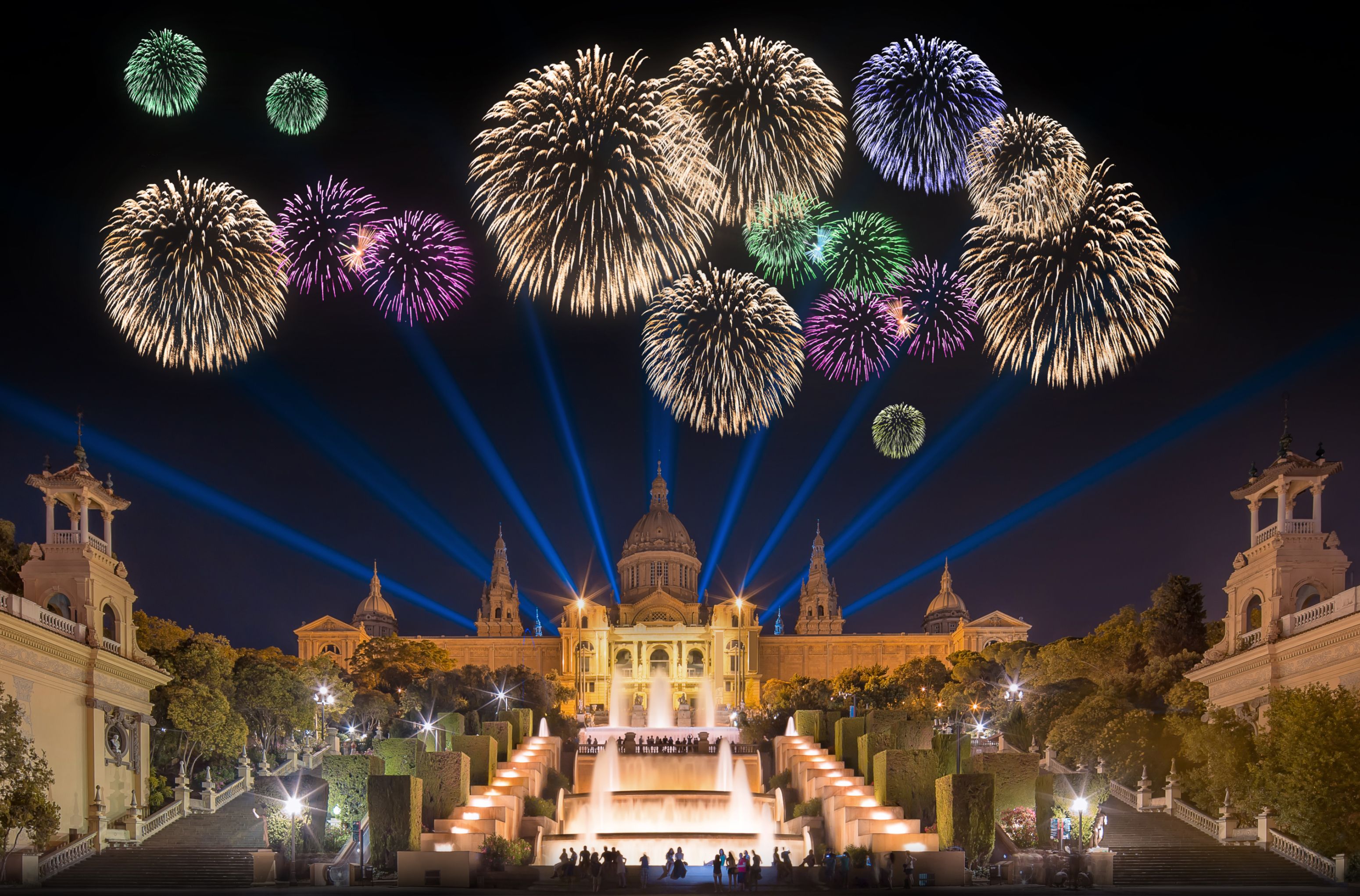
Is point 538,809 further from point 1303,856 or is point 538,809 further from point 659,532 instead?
point 659,532

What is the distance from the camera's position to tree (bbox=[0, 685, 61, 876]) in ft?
154

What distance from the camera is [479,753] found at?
64.1m

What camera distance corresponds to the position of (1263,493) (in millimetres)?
62062

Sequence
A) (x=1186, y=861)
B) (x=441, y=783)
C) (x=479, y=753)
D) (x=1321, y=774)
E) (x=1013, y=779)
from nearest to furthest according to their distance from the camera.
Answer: (x=1321, y=774), (x=1186, y=861), (x=1013, y=779), (x=441, y=783), (x=479, y=753)

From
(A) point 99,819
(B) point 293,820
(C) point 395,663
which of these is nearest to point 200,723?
(A) point 99,819

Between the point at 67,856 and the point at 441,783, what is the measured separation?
1291 cm

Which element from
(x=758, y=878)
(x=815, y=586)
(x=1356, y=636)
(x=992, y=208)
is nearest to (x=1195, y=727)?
(x=1356, y=636)

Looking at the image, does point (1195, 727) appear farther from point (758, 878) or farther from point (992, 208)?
point (992, 208)

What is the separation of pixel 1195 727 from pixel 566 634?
3859 inches

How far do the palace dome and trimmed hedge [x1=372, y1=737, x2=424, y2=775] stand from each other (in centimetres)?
10601

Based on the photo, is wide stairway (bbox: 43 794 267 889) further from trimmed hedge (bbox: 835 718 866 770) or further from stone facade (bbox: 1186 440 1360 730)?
stone facade (bbox: 1186 440 1360 730)

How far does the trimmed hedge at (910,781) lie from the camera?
57875 millimetres

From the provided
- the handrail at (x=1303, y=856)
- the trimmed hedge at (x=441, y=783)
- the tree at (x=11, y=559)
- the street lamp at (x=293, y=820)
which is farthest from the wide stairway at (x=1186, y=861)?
the tree at (x=11, y=559)

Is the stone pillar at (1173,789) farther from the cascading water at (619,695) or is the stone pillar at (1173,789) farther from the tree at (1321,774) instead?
the cascading water at (619,695)
